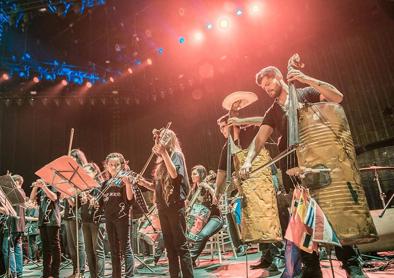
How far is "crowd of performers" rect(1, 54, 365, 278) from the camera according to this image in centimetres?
259

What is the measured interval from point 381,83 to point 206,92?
19.3ft

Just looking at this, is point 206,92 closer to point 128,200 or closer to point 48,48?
point 48,48

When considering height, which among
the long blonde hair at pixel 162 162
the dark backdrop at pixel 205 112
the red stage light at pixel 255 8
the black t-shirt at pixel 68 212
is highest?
the red stage light at pixel 255 8

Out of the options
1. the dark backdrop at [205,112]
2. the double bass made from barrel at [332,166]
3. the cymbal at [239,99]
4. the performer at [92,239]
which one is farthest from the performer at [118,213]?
the dark backdrop at [205,112]

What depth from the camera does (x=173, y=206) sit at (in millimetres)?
3326

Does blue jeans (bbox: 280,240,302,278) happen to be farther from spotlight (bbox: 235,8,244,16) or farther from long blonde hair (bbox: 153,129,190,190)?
spotlight (bbox: 235,8,244,16)

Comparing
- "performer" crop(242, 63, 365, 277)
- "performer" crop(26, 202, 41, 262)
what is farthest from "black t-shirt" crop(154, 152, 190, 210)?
"performer" crop(26, 202, 41, 262)

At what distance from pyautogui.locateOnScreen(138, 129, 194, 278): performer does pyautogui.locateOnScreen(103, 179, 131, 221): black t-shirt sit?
0.77 metres

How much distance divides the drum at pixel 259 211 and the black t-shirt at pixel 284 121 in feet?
0.68

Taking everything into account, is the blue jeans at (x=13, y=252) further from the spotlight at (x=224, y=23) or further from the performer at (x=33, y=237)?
the spotlight at (x=224, y=23)

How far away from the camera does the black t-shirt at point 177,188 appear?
3.35 meters

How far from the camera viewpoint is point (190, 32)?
10.8 m

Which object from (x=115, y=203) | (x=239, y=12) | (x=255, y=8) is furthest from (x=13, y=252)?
(x=255, y=8)

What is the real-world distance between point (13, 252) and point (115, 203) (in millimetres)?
2877
